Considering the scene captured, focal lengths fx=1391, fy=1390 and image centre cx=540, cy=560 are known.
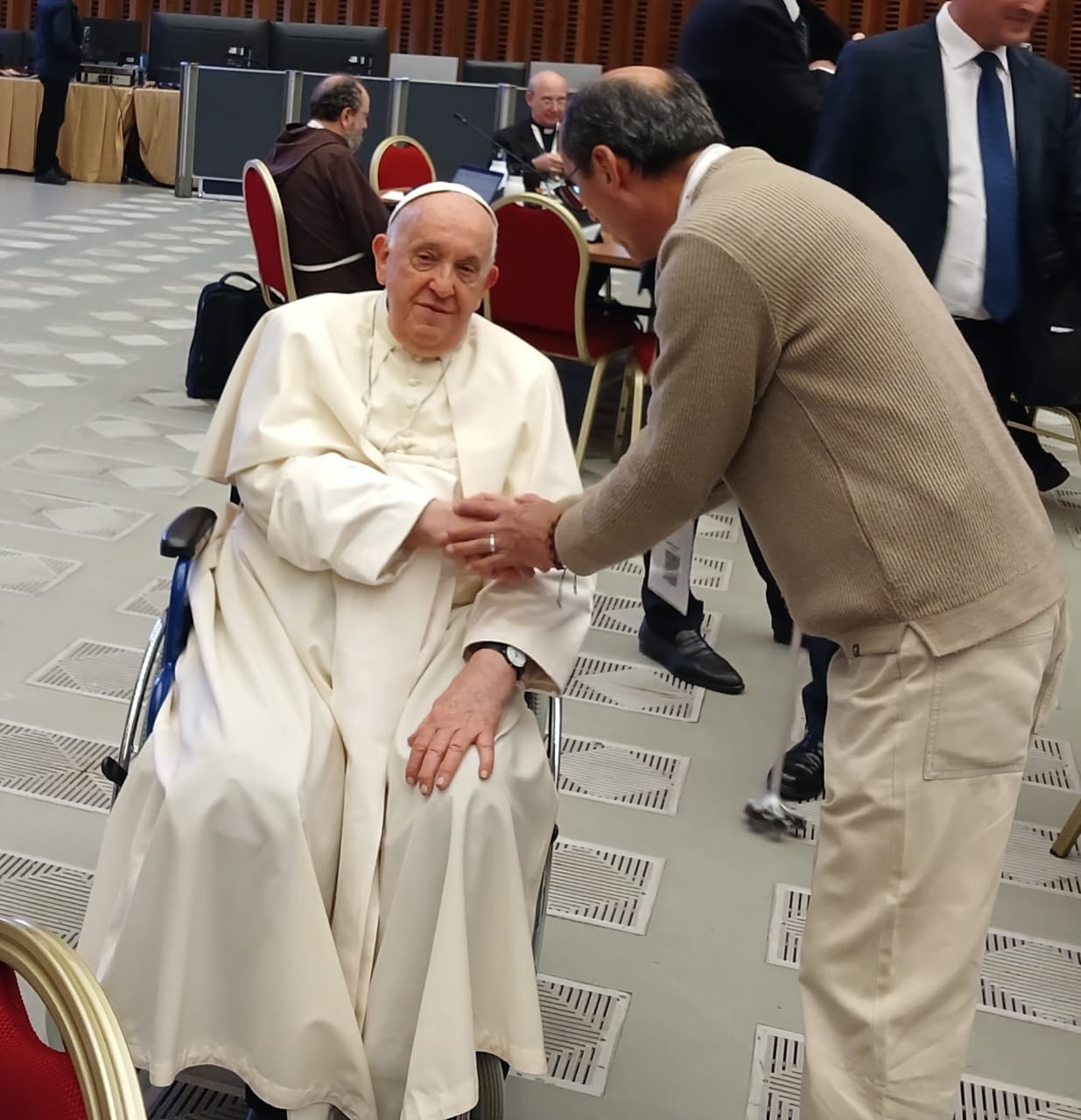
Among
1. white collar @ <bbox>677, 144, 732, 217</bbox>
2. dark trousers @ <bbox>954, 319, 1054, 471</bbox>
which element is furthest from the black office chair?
white collar @ <bbox>677, 144, 732, 217</bbox>

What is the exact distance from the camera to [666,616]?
3.50 m

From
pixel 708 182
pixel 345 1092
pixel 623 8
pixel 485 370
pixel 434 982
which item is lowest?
pixel 345 1092

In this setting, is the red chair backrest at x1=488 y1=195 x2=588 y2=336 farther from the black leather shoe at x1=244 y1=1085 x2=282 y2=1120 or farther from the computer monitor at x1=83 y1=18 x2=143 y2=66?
the computer monitor at x1=83 y1=18 x2=143 y2=66

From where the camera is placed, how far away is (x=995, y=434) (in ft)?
5.31

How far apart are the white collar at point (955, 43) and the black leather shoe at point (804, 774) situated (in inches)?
55.0

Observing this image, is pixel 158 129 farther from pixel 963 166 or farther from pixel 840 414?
pixel 840 414

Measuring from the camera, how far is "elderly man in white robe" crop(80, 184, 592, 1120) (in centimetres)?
169

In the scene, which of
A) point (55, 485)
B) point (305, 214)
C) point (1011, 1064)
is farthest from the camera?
point (305, 214)

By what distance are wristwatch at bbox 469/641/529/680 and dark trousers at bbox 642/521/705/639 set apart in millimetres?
1552

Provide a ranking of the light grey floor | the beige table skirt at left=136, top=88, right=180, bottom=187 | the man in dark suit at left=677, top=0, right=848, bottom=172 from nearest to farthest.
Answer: the light grey floor → the man in dark suit at left=677, top=0, right=848, bottom=172 → the beige table skirt at left=136, top=88, right=180, bottom=187

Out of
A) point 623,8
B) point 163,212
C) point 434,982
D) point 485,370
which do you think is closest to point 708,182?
point 485,370

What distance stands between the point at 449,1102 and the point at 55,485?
123 inches

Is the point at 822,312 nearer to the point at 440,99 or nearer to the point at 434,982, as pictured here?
the point at 434,982

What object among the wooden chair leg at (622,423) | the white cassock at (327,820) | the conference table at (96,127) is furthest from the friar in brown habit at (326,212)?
the conference table at (96,127)
